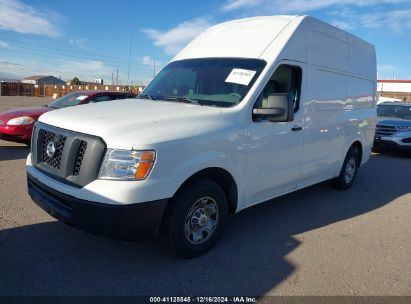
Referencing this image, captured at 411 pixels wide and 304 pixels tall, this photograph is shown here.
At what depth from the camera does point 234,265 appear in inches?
152

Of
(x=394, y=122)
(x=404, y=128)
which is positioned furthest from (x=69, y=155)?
(x=394, y=122)

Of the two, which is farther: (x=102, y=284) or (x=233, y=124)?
(x=233, y=124)

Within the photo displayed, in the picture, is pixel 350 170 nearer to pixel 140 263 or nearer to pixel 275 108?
pixel 275 108

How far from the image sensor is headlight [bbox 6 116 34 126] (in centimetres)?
862

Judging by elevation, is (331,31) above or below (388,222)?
above

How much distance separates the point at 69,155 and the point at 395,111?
12.3 meters

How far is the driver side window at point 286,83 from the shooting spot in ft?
15.0

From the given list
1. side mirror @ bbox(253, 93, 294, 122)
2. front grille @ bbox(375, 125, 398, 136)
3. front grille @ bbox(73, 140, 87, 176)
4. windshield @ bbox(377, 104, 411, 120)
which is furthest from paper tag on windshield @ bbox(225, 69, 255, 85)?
windshield @ bbox(377, 104, 411, 120)

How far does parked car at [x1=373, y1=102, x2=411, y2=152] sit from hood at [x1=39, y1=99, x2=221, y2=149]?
9176 mm

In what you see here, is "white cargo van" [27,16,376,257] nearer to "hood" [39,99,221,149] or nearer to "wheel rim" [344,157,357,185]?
"hood" [39,99,221,149]

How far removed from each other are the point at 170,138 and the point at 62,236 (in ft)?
6.09

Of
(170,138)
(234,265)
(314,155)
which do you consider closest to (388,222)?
(314,155)

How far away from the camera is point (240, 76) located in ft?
14.6

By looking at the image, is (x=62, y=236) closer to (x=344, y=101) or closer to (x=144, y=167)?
(x=144, y=167)
